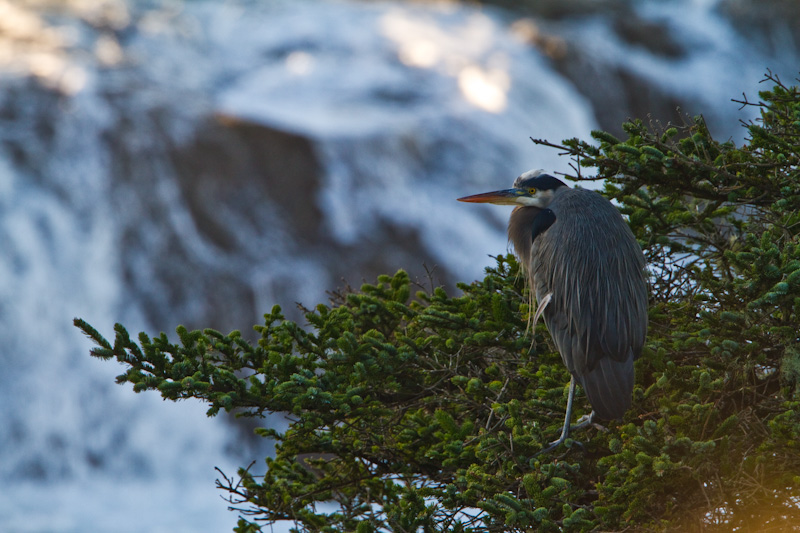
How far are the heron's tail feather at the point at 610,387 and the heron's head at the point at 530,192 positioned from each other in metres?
1.13

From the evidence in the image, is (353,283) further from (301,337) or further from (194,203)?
(301,337)

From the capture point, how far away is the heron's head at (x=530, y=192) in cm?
383

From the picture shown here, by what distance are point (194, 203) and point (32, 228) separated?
2.27 m

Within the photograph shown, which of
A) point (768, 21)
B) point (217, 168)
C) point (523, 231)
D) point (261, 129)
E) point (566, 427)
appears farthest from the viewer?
point (768, 21)

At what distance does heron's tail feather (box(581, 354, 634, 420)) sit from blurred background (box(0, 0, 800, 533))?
17.8 ft

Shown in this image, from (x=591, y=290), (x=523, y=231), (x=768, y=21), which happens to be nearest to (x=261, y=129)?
(x=523, y=231)

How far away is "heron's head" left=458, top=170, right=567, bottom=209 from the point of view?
3.83 meters

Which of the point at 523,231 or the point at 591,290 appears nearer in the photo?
the point at 591,290

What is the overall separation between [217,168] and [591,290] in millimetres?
10247

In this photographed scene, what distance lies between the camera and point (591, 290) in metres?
3.25

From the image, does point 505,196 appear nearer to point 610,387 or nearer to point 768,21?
point 610,387

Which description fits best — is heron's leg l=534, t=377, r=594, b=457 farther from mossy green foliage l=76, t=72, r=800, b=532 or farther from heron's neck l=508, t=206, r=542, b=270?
heron's neck l=508, t=206, r=542, b=270

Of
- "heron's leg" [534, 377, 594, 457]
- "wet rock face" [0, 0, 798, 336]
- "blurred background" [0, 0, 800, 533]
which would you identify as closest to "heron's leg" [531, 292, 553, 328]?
"heron's leg" [534, 377, 594, 457]

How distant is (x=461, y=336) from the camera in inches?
125
